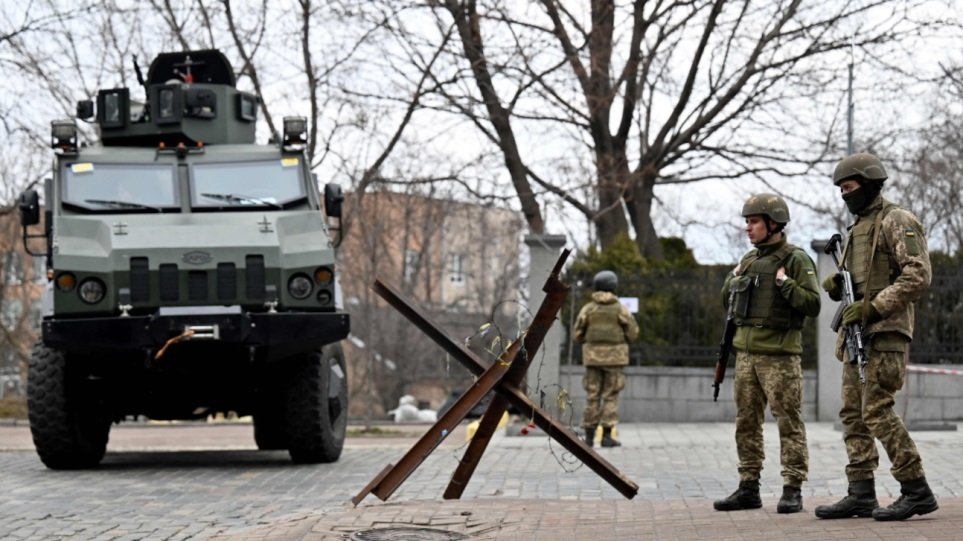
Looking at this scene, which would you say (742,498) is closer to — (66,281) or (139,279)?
(139,279)

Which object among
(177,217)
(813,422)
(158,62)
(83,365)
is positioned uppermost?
(158,62)

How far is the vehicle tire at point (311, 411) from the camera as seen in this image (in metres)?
12.7

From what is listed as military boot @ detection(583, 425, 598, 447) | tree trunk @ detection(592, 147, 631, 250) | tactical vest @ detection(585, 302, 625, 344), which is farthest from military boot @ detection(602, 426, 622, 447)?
tree trunk @ detection(592, 147, 631, 250)

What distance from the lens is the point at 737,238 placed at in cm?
3881

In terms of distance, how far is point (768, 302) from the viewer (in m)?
8.34

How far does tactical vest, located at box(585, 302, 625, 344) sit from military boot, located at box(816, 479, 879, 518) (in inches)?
282

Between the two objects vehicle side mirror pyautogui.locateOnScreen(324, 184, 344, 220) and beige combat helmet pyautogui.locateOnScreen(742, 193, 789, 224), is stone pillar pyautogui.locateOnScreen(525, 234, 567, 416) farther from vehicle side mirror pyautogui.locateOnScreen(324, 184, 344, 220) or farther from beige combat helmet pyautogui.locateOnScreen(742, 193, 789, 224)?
beige combat helmet pyautogui.locateOnScreen(742, 193, 789, 224)

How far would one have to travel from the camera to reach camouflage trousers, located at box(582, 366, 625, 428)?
14.8 meters

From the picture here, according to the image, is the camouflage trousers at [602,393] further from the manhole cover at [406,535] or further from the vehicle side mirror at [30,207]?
the manhole cover at [406,535]

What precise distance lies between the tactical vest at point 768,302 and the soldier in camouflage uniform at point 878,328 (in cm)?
51

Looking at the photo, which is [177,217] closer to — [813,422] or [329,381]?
[329,381]

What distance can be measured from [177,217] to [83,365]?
1.48 m

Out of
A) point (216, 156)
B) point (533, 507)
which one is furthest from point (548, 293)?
point (216, 156)

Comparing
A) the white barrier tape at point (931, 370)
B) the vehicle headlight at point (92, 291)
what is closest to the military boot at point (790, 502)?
the vehicle headlight at point (92, 291)
